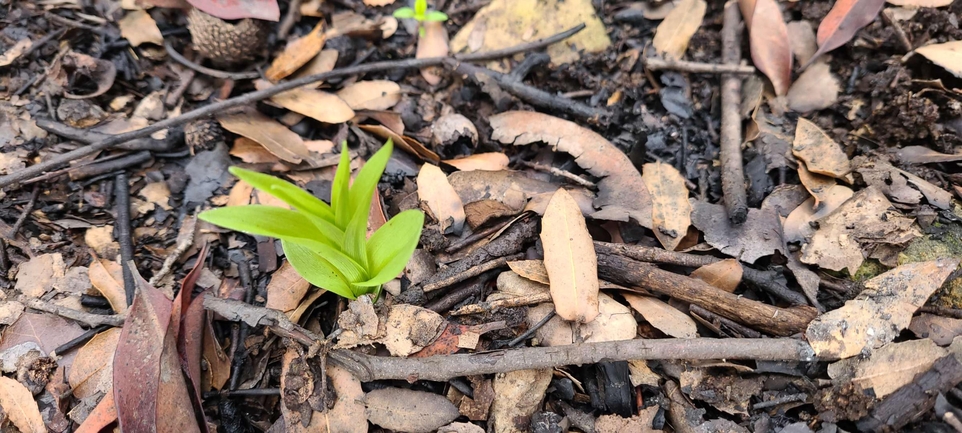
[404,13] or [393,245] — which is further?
[404,13]

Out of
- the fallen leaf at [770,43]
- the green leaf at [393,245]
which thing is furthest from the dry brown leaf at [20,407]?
the fallen leaf at [770,43]

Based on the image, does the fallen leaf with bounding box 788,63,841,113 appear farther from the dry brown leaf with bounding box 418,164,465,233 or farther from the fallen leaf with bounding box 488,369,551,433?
the fallen leaf with bounding box 488,369,551,433

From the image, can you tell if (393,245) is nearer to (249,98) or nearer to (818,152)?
(249,98)

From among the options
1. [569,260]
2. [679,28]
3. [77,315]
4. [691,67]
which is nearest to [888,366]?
[569,260]

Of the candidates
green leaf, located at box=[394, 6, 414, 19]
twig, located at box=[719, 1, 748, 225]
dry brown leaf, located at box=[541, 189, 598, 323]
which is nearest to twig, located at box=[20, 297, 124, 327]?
dry brown leaf, located at box=[541, 189, 598, 323]

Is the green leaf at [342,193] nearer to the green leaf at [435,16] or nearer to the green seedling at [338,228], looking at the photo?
the green seedling at [338,228]

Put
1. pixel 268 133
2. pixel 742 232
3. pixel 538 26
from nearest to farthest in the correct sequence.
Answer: pixel 742 232, pixel 268 133, pixel 538 26
